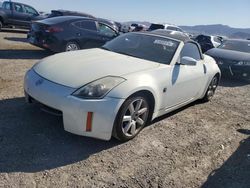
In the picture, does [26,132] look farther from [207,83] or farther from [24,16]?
[24,16]

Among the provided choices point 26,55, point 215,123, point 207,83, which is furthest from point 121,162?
point 26,55

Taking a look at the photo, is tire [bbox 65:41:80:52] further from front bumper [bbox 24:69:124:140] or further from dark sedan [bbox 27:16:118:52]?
front bumper [bbox 24:69:124:140]

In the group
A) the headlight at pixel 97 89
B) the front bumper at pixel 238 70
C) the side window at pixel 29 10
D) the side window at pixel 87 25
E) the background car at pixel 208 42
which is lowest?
the background car at pixel 208 42

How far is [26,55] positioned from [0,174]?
7.21 meters

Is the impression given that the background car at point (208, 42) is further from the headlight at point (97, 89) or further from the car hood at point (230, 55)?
the headlight at point (97, 89)

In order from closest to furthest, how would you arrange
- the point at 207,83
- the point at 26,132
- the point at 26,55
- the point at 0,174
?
the point at 0,174 → the point at 26,132 → the point at 207,83 → the point at 26,55

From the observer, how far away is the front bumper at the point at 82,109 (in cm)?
369

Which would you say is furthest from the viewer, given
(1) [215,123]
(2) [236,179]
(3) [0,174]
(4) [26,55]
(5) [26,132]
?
(4) [26,55]

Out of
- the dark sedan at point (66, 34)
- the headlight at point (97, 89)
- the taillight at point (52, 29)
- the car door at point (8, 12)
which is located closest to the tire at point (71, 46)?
the dark sedan at point (66, 34)

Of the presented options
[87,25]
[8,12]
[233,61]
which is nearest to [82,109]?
[233,61]

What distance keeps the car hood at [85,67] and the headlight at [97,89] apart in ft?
0.29

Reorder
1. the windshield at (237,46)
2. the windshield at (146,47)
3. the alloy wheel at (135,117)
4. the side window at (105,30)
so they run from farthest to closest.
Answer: the side window at (105,30)
the windshield at (237,46)
the windshield at (146,47)
the alloy wheel at (135,117)

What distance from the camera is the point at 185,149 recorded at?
431 centimetres

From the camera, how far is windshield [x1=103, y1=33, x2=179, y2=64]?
5.03 metres
